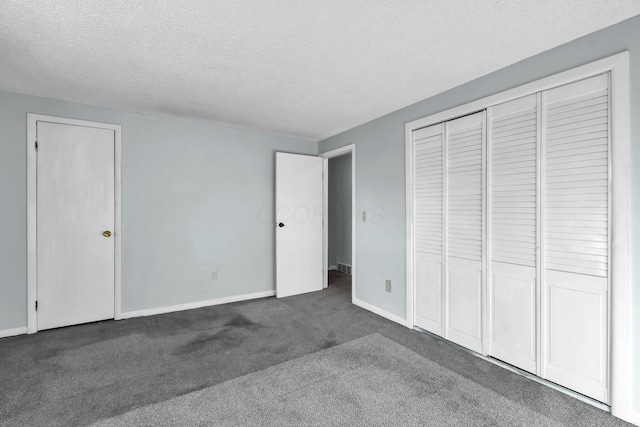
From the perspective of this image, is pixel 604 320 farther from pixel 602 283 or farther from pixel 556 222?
pixel 556 222

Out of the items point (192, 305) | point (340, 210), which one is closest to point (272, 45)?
point (192, 305)

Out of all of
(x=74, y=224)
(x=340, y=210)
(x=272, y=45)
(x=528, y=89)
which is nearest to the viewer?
(x=272, y=45)

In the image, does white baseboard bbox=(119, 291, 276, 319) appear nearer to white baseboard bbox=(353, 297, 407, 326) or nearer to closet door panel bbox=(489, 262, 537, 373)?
white baseboard bbox=(353, 297, 407, 326)

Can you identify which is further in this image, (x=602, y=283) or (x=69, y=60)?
(x=69, y=60)

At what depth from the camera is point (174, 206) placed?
3.66m

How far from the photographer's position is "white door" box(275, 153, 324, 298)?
431cm

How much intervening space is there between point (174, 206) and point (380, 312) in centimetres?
279

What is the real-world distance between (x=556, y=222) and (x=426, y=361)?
142 cm

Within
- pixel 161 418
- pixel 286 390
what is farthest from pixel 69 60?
pixel 286 390

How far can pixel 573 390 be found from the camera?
2.00 m

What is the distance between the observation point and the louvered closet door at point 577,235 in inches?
73.9

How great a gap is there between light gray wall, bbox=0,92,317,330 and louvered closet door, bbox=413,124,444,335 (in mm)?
2125

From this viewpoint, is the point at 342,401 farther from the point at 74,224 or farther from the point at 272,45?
the point at 74,224

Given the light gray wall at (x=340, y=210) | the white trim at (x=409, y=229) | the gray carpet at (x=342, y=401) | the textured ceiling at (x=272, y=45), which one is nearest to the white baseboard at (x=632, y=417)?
the gray carpet at (x=342, y=401)
